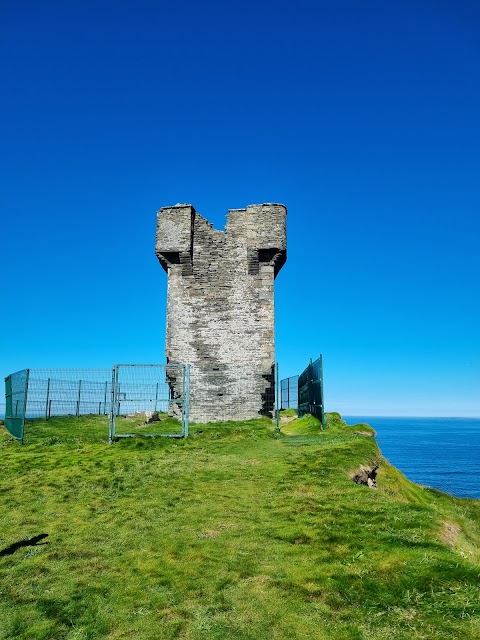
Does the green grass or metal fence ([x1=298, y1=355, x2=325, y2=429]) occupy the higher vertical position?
metal fence ([x1=298, y1=355, x2=325, y2=429])

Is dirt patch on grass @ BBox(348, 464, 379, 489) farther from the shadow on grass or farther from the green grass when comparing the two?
the shadow on grass

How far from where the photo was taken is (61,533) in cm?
609

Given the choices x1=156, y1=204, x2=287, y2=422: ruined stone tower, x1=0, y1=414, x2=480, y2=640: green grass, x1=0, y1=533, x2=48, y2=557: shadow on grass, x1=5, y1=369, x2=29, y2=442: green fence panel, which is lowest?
x1=0, y1=533, x2=48, y2=557: shadow on grass

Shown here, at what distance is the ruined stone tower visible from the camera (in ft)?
62.8

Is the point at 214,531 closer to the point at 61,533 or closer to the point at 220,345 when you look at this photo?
the point at 61,533

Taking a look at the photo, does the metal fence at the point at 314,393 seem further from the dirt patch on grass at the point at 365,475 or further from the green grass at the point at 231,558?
the green grass at the point at 231,558

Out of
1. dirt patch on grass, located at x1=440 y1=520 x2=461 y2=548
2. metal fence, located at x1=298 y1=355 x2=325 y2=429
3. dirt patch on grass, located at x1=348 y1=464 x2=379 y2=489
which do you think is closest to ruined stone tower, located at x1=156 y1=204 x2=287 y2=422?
metal fence, located at x1=298 y1=355 x2=325 y2=429

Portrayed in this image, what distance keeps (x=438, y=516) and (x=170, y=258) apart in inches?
648

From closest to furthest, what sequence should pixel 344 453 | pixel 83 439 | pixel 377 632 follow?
pixel 377 632
pixel 344 453
pixel 83 439

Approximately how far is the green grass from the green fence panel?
20.8 feet

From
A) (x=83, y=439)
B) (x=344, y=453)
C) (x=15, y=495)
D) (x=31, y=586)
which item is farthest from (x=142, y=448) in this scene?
(x=31, y=586)

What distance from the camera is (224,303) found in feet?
65.0

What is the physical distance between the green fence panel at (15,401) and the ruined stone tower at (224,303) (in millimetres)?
5960

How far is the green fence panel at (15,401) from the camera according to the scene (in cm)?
1538
